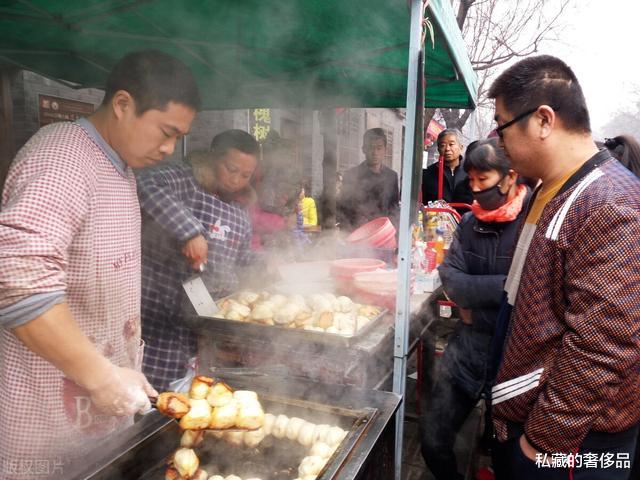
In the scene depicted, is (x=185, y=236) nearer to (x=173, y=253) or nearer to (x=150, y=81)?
(x=173, y=253)

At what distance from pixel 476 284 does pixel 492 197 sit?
594 millimetres

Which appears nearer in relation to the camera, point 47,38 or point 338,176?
point 47,38

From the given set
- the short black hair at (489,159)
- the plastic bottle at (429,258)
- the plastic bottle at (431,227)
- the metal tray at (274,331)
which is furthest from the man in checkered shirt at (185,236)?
the plastic bottle at (431,227)

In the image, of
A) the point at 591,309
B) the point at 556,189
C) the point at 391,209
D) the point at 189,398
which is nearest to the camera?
the point at 591,309

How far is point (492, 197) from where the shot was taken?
298cm

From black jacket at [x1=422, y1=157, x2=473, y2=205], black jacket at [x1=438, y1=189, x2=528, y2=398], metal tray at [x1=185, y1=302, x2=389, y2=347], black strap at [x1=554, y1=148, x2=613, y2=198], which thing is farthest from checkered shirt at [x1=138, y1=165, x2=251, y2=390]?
black jacket at [x1=422, y1=157, x2=473, y2=205]

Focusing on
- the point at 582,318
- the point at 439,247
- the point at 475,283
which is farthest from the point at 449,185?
the point at 582,318

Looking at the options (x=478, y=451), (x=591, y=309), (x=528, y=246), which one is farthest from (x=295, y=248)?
(x=591, y=309)

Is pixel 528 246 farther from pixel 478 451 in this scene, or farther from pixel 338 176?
pixel 338 176

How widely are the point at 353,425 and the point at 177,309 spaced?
158 centimetres

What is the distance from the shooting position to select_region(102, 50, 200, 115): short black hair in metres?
1.81

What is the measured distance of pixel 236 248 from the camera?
11.1 ft

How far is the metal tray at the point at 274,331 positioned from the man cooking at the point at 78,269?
772 millimetres

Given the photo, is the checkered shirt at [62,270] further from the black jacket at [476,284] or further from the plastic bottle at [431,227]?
the plastic bottle at [431,227]
